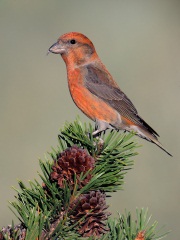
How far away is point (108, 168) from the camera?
2.28 metres

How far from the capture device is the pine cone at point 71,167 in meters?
2.12

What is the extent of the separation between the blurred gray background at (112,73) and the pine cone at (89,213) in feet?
15.0

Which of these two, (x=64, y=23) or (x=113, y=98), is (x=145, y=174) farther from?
(x=64, y=23)

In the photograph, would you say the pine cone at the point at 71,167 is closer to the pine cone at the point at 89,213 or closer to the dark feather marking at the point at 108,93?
the pine cone at the point at 89,213

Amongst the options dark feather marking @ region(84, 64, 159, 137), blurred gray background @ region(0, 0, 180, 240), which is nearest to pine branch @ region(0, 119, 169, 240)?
dark feather marking @ region(84, 64, 159, 137)

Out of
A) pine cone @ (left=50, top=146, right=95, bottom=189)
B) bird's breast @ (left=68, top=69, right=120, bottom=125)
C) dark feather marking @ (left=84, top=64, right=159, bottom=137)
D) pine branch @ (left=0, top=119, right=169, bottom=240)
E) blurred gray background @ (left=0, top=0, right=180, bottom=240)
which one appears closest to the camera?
pine branch @ (left=0, top=119, right=169, bottom=240)

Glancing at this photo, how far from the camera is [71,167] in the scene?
2.13m

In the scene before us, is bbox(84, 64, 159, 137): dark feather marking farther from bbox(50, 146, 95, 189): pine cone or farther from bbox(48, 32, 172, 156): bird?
bbox(50, 146, 95, 189): pine cone

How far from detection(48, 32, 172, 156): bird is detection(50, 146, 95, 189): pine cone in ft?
7.30

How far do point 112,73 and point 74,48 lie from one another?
14.9 feet

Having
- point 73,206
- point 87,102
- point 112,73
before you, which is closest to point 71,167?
point 73,206

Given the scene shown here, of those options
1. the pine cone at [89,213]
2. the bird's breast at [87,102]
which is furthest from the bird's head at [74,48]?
the pine cone at [89,213]

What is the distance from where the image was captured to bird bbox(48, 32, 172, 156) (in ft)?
14.9

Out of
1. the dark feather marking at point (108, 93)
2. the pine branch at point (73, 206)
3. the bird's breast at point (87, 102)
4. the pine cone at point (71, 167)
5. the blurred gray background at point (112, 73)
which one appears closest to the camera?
the pine branch at point (73, 206)
